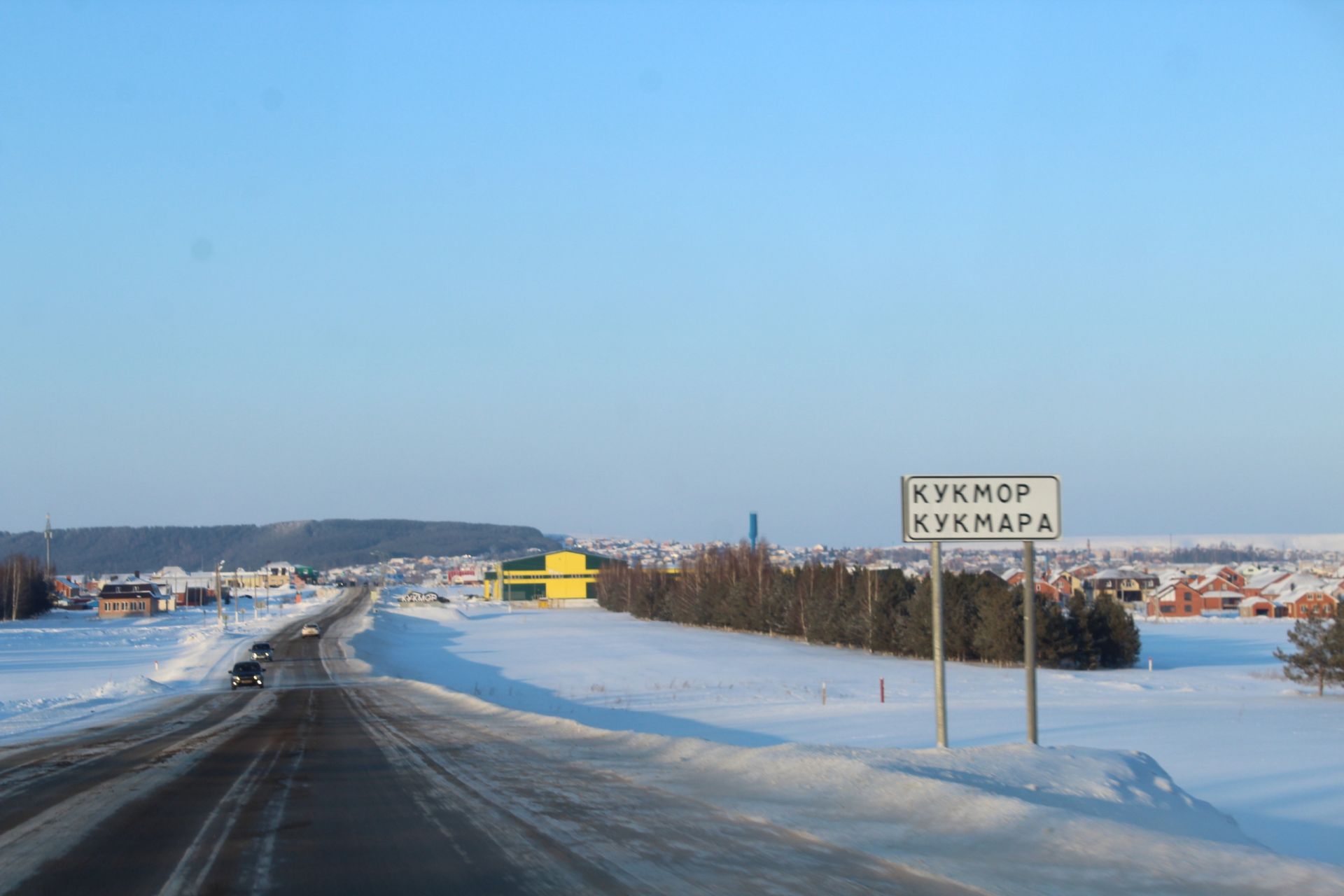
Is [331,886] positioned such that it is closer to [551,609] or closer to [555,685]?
[555,685]

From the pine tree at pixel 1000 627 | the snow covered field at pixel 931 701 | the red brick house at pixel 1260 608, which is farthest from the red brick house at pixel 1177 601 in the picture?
the pine tree at pixel 1000 627

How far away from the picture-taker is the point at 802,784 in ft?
38.4

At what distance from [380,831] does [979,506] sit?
703 cm

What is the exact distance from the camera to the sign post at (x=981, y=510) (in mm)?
12211

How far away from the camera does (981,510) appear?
484 inches

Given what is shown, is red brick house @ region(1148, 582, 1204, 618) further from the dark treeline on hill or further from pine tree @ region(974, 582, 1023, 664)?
pine tree @ region(974, 582, 1023, 664)

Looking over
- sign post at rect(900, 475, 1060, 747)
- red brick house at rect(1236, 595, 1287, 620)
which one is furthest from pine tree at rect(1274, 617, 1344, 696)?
red brick house at rect(1236, 595, 1287, 620)

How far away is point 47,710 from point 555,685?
18945 mm

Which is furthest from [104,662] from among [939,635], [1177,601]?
[1177,601]

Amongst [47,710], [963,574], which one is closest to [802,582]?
[963,574]

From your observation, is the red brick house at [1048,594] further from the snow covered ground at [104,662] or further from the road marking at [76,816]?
the road marking at [76,816]

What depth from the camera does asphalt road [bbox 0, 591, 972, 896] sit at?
7.82 m

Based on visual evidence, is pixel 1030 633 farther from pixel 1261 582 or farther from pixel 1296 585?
pixel 1261 582

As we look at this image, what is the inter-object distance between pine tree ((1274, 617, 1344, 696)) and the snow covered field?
1301 mm
